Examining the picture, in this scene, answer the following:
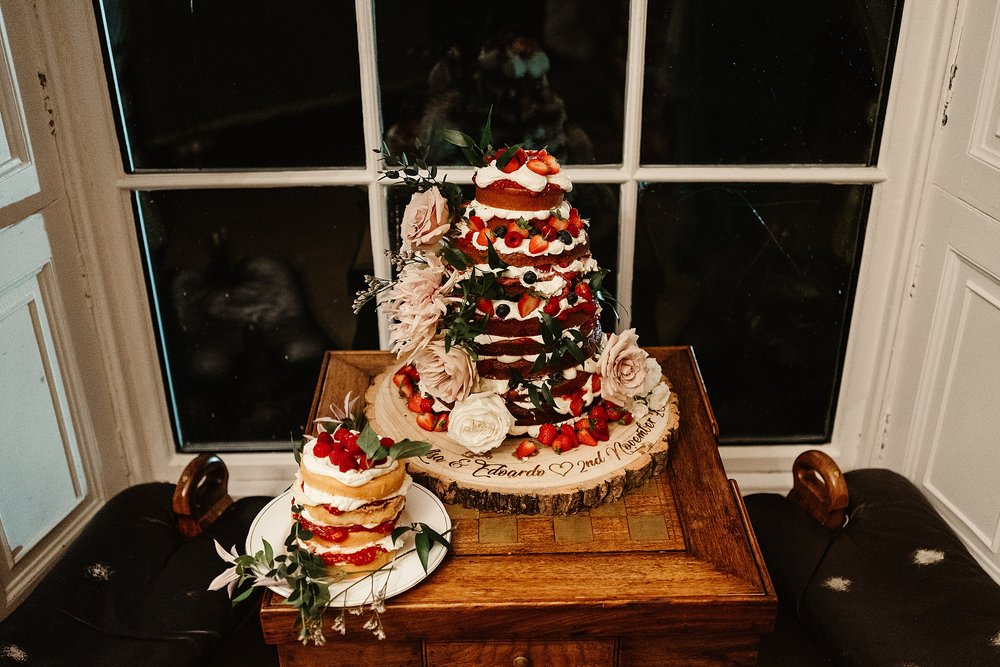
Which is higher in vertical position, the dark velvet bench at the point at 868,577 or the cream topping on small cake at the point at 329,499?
the cream topping on small cake at the point at 329,499

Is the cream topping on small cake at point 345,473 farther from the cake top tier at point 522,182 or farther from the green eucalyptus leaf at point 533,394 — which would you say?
the cake top tier at point 522,182

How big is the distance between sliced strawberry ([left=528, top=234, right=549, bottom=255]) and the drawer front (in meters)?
0.61

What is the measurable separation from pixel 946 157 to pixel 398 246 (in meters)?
1.16

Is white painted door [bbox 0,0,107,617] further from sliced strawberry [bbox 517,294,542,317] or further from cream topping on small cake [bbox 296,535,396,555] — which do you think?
sliced strawberry [bbox 517,294,542,317]

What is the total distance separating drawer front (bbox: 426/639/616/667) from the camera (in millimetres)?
1402

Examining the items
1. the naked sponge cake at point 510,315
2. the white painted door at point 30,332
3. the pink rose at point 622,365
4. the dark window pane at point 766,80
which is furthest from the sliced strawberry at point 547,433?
the white painted door at point 30,332

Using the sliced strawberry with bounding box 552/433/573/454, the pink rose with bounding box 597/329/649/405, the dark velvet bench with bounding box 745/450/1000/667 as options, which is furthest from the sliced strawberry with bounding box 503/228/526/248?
the dark velvet bench with bounding box 745/450/1000/667

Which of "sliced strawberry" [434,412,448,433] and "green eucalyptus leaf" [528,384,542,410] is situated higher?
"green eucalyptus leaf" [528,384,542,410]

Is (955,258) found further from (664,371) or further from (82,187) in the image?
(82,187)

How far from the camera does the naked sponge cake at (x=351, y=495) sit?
4.24 ft

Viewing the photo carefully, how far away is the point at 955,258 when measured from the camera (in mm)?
1851

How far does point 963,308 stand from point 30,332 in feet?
6.12

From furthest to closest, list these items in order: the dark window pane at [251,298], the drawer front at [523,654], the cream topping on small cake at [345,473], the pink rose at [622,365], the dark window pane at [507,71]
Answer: the dark window pane at [251,298]
the dark window pane at [507,71]
the pink rose at [622,365]
the drawer front at [523,654]
the cream topping on small cake at [345,473]

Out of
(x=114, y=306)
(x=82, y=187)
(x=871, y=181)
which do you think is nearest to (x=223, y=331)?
(x=114, y=306)
